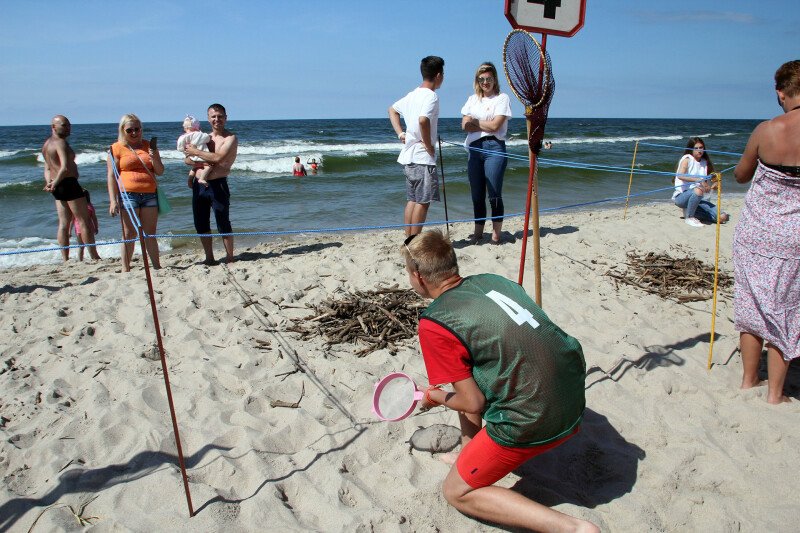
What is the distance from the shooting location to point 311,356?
370 centimetres

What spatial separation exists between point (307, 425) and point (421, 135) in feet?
10.7

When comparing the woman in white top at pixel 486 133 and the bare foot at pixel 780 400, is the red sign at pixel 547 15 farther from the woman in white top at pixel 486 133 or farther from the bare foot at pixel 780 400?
the woman in white top at pixel 486 133

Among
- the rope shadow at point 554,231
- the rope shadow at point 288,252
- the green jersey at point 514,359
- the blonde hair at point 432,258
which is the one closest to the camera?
the green jersey at point 514,359

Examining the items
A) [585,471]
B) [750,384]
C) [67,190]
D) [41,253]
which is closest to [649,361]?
[750,384]

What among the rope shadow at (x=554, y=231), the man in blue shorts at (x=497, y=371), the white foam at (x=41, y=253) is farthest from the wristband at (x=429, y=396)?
the white foam at (x=41, y=253)

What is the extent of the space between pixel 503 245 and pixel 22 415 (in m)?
4.47

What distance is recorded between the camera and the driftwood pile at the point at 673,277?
4699mm

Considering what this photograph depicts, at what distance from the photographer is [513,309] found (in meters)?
2.17

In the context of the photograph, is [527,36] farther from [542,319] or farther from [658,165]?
[658,165]

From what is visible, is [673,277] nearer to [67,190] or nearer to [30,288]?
[30,288]

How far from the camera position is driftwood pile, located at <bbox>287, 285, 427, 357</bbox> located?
3900 millimetres

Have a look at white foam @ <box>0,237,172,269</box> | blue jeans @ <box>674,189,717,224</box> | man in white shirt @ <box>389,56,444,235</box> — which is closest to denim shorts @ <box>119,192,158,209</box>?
white foam @ <box>0,237,172,269</box>

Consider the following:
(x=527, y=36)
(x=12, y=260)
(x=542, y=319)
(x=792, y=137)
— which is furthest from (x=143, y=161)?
(x=792, y=137)

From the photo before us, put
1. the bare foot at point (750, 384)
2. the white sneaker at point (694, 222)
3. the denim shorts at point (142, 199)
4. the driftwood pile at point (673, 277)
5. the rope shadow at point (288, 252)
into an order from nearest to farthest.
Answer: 1. the bare foot at point (750, 384)
2. the driftwood pile at point (673, 277)
3. the denim shorts at point (142, 199)
4. the rope shadow at point (288, 252)
5. the white sneaker at point (694, 222)
